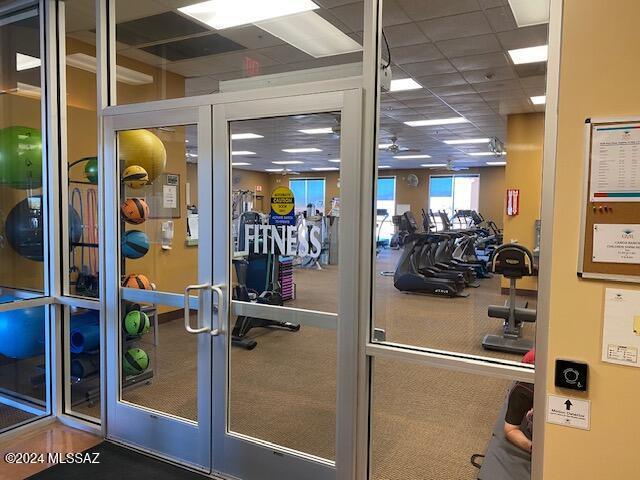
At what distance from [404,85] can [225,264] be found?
14.9 ft

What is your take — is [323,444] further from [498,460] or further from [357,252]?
[357,252]

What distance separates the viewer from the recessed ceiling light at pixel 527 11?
12.3 feet

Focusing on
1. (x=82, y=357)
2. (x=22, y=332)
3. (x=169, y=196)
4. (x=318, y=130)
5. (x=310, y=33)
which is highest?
(x=310, y=33)

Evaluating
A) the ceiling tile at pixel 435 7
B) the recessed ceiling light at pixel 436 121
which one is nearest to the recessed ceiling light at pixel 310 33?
the ceiling tile at pixel 435 7

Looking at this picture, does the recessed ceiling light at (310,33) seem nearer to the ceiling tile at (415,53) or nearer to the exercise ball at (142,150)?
the ceiling tile at (415,53)

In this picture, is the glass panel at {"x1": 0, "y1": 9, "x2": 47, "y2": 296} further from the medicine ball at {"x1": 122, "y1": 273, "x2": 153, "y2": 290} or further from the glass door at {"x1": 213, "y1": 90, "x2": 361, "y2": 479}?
the glass door at {"x1": 213, "y1": 90, "x2": 361, "y2": 479}

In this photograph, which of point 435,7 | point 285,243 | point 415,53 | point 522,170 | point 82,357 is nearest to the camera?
point 285,243

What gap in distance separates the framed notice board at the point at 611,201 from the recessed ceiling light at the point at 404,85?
15.5 feet

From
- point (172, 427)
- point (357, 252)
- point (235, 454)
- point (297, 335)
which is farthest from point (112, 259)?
point (297, 335)

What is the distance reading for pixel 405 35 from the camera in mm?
4477

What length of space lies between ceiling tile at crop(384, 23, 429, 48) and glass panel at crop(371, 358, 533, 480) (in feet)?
10.1

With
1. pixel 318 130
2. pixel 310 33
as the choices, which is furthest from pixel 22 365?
pixel 310 33

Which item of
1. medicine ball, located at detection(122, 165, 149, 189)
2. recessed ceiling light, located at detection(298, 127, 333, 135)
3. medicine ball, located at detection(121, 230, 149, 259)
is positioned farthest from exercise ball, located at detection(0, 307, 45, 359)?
recessed ceiling light, located at detection(298, 127, 333, 135)

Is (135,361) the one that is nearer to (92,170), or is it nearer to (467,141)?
(92,170)
